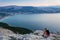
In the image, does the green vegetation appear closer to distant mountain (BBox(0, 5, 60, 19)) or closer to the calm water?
the calm water

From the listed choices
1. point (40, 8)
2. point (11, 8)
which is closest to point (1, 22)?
point (11, 8)

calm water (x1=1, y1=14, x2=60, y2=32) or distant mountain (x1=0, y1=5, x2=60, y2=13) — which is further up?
distant mountain (x1=0, y1=5, x2=60, y2=13)

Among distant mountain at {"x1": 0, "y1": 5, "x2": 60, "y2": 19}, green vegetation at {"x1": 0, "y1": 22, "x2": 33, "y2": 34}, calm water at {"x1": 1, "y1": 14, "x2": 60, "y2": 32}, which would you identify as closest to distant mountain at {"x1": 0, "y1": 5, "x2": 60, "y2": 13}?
distant mountain at {"x1": 0, "y1": 5, "x2": 60, "y2": 19}

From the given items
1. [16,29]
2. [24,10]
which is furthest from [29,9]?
[16,29]

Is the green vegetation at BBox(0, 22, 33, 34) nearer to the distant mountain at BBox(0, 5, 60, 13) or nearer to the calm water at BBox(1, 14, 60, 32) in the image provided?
the calm water at BBox(1, 14, 60, 32)

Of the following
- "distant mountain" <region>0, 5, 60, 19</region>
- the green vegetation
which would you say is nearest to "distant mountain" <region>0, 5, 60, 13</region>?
"distant mountain" <region>0, 5, 60, 19</region>

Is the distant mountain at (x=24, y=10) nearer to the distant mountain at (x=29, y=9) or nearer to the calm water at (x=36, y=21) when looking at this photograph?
the distant mountain at (x=29, y=9)

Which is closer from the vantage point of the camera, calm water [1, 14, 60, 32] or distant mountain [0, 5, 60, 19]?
calm water [1, 14, 60, 32]

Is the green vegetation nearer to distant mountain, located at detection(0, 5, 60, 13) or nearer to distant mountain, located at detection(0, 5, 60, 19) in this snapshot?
distant mountain, located at detection(0, 5, 60, 19)

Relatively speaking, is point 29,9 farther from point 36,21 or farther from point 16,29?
point 16,29

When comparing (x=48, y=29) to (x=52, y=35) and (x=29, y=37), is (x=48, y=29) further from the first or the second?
(x=29, y=37)
